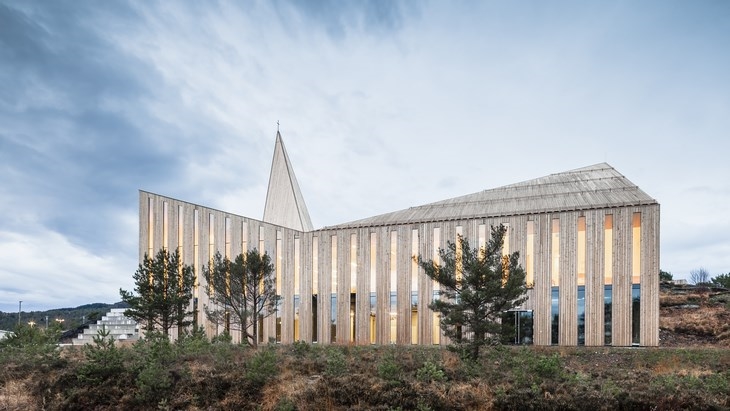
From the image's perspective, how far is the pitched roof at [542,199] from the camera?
23953 millimetres

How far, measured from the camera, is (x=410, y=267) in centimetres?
2508

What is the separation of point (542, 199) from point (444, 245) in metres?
6.51

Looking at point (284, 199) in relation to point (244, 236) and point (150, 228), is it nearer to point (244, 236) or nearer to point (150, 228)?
point (244, 236)

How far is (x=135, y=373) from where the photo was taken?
1064 centimetres

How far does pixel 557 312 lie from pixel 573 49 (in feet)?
42.2

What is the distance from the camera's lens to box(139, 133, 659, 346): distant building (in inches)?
844

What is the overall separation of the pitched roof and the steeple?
882 centimetres

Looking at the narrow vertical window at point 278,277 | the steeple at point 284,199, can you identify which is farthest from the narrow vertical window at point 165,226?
the steeple at point 284,199

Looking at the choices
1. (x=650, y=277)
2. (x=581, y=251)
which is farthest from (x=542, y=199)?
(x=650, y=277)

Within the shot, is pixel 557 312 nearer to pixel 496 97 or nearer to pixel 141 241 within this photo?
pixel 141 241

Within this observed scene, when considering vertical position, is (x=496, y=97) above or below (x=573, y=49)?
above

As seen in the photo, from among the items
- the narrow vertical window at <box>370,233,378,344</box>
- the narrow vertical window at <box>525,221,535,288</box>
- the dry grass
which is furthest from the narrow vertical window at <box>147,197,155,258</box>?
the narrow vertical window at <box>525,221,535,288</box>

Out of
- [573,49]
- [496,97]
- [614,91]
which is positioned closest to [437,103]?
[496,97]

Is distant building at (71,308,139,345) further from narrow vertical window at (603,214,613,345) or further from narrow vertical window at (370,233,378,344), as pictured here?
narrow vertical window at (603,214,613,345)
